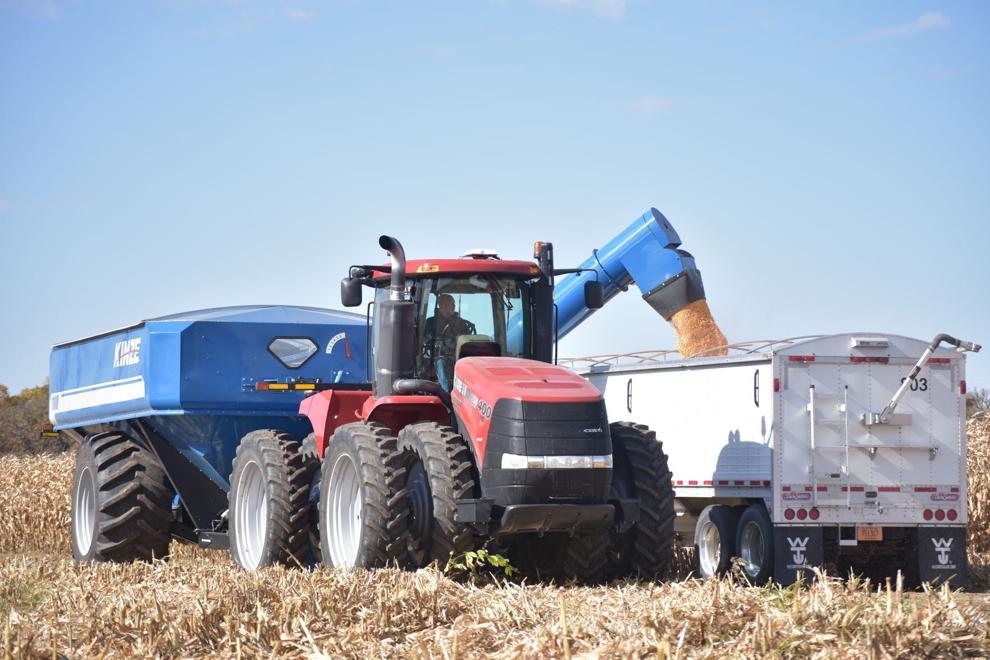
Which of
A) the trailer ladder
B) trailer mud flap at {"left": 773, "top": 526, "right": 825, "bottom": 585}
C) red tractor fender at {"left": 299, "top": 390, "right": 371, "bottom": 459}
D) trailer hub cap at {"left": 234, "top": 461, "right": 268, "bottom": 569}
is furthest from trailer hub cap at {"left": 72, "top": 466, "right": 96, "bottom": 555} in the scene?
the trailer ladder

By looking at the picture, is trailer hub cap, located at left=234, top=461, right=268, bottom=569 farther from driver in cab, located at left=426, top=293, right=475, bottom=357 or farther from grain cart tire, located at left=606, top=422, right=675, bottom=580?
grain cart tire, located at left=606, top=422, right=675, bottom=580

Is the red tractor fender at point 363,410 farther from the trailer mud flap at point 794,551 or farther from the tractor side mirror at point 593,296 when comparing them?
the trailer mud flap at point 794,551

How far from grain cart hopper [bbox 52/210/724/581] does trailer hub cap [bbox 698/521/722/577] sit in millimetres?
4067

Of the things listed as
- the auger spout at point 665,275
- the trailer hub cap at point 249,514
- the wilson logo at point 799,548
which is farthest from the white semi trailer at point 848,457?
the trailer hub cap at point 249,514

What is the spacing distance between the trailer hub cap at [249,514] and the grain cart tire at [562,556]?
122 inches

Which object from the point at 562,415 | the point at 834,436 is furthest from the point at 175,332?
the point at 834,436

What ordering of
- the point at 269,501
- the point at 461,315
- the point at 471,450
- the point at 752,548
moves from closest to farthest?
the point at 471,450
the point at 461,315
the point at 269,501
the point at 752,548

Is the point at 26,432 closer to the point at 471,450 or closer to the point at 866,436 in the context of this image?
the point at 866,436

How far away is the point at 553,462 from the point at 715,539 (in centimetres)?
554

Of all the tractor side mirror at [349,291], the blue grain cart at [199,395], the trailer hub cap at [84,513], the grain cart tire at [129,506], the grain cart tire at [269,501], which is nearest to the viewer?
the tractor side mirror at [349,291]

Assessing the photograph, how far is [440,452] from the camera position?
10977 millimetres

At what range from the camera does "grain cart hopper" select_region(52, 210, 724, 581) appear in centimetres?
1088

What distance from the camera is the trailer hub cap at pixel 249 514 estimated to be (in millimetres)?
13898

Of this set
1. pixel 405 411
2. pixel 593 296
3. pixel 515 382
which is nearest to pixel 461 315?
pixel 405 411
